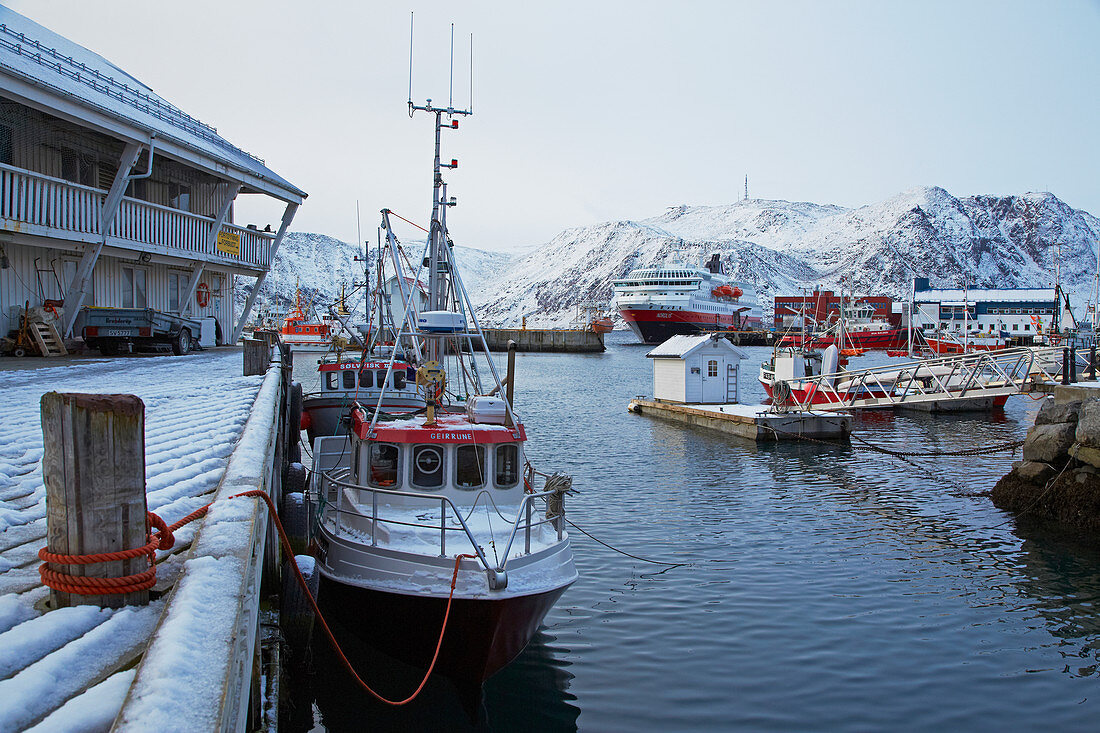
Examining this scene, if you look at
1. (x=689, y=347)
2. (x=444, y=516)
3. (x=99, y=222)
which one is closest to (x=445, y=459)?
(x=444, y=516)

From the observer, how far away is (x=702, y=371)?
36.6 meters

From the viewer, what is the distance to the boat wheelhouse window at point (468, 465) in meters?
11.0

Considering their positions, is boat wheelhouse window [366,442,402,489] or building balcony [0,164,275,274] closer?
boat wheelhouse window [366,442,402,489]

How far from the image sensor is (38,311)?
66.2 ft

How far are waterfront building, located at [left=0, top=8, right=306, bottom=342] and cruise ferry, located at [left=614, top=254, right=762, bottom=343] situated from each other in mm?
94026

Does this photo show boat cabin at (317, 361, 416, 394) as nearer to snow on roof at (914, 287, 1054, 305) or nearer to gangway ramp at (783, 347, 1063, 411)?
gangway ramp at (783, 347, 1063, 411)

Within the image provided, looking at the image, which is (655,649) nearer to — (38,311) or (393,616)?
(393,616)

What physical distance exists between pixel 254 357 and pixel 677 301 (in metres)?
108

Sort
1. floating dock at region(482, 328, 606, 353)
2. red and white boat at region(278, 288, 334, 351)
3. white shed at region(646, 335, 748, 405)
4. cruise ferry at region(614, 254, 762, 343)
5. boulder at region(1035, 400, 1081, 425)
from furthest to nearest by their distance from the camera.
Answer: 1. cruise ferry at region(614, 254, 762, 343)
2. floating dock at region(482, 328, 606, 353)
3. red and white boat at region(278, 288, 334, 351)
4. white shed at region(646, 335, 748, 405)
5. boulder at region(1035, 400, 1081, 425)

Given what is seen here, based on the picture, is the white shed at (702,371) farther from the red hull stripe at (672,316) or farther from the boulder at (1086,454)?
the red hull stripe at (672,316)

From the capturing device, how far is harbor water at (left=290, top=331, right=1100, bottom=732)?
9.60 meters

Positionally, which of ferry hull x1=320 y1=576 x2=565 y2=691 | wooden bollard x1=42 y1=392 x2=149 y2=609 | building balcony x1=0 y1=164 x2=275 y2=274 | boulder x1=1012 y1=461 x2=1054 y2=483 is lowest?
ferry hull x1=320 y1=576 x2=565 y2=691

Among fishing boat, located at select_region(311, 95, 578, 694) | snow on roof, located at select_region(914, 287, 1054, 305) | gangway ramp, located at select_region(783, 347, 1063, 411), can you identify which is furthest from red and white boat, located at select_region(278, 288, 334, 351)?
snow on roof, located at select_region(914, 287, 1054, 305)

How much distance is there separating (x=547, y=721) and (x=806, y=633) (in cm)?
432
